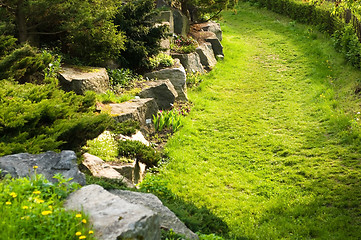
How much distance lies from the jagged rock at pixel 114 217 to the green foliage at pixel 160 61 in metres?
9.34

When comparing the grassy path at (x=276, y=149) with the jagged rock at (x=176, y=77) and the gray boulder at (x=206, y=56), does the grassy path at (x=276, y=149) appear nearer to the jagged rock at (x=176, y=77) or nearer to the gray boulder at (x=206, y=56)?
the gray boulder at (x=206, y=56)

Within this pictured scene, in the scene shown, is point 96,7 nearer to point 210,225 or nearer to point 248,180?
point 248,180

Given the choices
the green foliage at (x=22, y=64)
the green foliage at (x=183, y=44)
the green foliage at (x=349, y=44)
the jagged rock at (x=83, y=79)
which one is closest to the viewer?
the green foliage at (x=22, y=64)

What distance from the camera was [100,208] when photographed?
367 centimetres

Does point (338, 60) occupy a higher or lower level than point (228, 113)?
higher

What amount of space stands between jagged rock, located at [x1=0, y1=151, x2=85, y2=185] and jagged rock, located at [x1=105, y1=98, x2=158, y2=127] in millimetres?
Answer: 4283

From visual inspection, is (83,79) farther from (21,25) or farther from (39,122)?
(39,122)

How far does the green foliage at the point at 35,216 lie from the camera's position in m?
3.24

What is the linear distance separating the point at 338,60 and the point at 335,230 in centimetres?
1010

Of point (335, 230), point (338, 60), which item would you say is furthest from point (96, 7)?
point (338, 60)

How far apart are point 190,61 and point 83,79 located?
626cm

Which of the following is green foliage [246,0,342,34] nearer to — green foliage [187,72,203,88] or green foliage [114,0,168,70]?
green foliage [187,72,203,88]

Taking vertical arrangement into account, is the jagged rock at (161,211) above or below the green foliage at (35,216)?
below

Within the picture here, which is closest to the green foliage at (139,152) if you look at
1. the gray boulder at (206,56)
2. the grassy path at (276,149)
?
the grassy path at (276,149)
